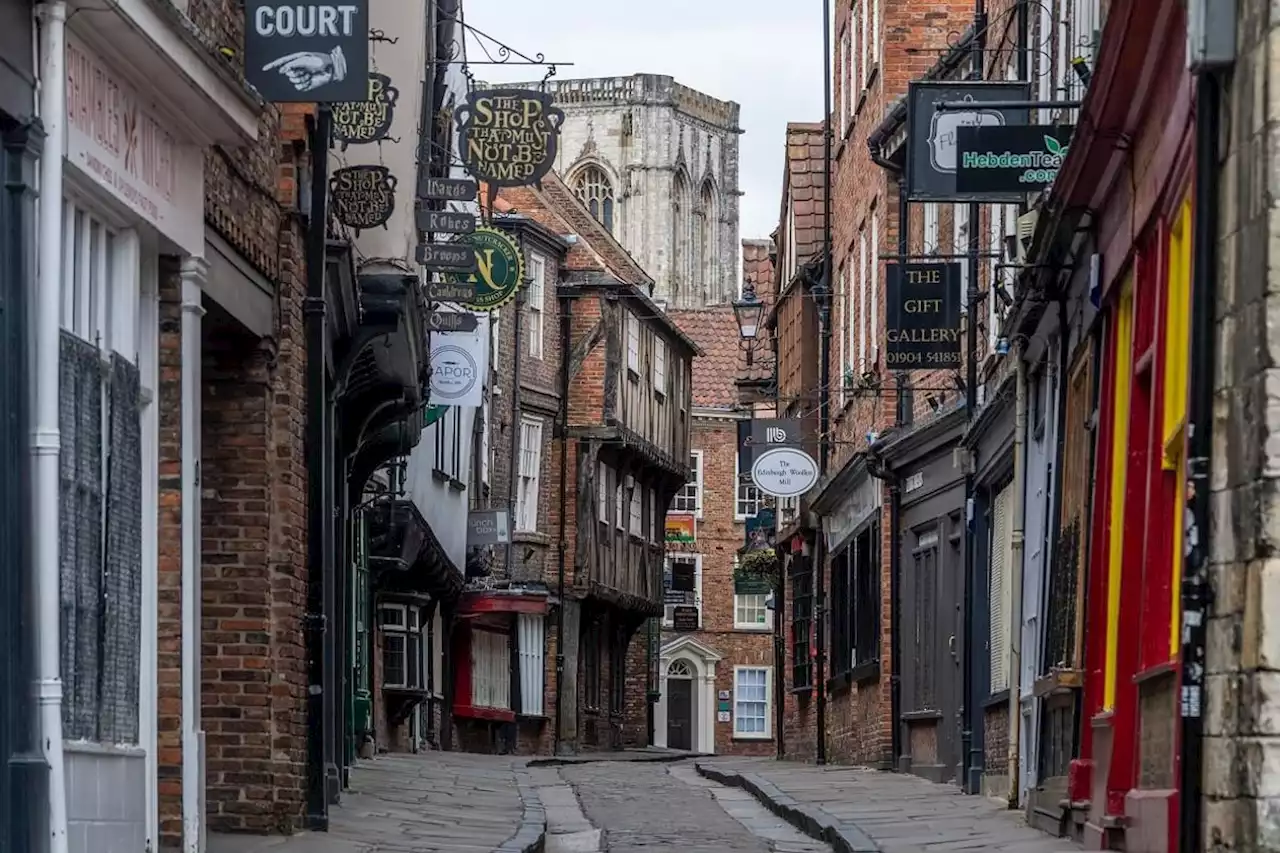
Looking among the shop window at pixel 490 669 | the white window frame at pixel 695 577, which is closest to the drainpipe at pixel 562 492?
the shop window at pixel 490 669

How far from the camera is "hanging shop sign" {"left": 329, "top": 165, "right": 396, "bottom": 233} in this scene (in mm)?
17469

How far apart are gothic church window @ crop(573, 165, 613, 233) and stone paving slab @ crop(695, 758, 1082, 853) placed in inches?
3480

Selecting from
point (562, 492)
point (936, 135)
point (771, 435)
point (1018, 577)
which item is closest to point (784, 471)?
point (771, 435)

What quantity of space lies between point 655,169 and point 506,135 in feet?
307

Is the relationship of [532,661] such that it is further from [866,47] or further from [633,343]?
[866,47]

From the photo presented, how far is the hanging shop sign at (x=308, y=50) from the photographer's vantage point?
1301 centimetres

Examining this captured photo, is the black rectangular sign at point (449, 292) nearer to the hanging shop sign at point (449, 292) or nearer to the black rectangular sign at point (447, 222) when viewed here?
the hanging shop sign at point (449, 292)

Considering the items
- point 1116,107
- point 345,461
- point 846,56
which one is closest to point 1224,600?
point 1116,107

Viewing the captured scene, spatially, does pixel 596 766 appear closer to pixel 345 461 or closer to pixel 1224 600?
pixel 345 461

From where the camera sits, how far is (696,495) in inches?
2623

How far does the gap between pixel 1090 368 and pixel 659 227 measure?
9769cm

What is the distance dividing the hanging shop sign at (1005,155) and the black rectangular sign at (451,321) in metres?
9.08

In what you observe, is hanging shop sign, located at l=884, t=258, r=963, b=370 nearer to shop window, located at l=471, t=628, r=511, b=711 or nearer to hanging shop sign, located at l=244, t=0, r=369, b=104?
hanging shop sign, located at l=244, t=0, r=369, b=104

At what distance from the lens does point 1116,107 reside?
12.7m
